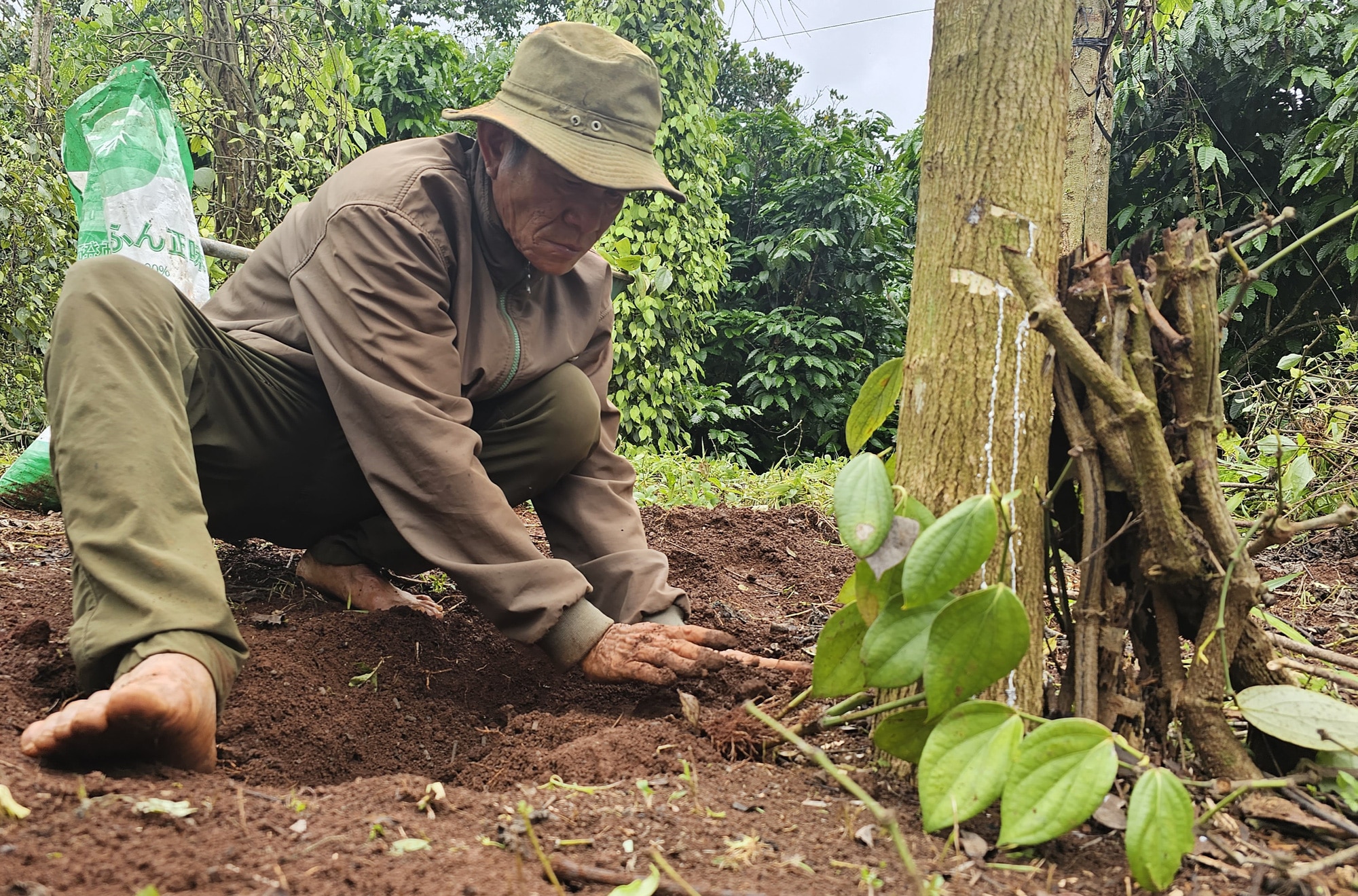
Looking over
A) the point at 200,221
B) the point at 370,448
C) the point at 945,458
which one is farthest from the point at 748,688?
the point at 200,221

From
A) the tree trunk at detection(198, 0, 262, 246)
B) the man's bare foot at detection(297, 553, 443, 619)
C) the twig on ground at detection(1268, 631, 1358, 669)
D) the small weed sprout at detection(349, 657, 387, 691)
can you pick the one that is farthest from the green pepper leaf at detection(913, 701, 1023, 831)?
the tree trunk at detection(198, 0, 262, 246)

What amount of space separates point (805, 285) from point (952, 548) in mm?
7135

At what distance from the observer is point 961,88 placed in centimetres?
114

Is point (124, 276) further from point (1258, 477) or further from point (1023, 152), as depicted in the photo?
point (1258, 477)

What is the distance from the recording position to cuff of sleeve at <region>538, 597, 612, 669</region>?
152 centimetres

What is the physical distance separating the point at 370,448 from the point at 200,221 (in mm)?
3163

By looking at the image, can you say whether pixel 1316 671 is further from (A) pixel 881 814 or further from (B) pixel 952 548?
(A) pixel 881 814

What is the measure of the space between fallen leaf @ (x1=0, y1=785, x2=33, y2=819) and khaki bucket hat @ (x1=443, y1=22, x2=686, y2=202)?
1188 mm

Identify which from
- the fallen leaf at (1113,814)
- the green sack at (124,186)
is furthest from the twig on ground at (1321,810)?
the green sack at (124,186)

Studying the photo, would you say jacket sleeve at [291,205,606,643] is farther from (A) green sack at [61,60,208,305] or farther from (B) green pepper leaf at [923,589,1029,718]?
(A) green sack at [61,60,208,305]

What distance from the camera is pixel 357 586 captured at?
1977 mm

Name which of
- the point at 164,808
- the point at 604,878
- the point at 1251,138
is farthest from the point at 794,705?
the point at 1251,138

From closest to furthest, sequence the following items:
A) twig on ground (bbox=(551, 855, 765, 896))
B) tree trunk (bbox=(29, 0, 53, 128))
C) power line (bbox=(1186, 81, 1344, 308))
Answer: twig on ground (bbox=(551, 855, 765, 896)) → power line (bbox=(1186, 81, 1344, 308)) → tree trunk (bbox=(29, 0, 53, 128))

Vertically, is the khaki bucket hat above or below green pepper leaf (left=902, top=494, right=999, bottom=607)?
above
